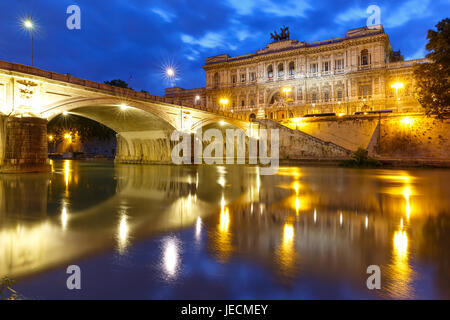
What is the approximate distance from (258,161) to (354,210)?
1346 inches

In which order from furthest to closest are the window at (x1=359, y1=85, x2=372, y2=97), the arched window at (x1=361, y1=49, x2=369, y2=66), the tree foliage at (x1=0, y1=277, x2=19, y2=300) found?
the arched window at (x1=361, y1=49, x2=369, y2=66)
the window at (x1=359, y1=85, x2=372, y2=97)
the tree foliage at (x1=0, y1=277, x2=19, y2=300)

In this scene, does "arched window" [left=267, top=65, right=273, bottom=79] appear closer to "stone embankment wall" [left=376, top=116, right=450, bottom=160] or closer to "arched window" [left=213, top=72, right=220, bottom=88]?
"arched window" [left=213, top=72, right=220, bottom=88]

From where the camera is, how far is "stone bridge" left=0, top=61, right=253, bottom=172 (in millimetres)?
17766

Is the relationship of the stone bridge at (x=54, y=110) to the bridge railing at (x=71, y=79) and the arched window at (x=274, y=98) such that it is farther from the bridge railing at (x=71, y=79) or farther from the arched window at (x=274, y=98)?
the arched window at (x=274, y=98)

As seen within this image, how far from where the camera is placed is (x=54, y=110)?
20266mm

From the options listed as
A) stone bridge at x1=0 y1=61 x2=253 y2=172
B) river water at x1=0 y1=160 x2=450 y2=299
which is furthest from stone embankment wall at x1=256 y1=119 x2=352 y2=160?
river water at x1=0 y1=160 x2=450 y2=299

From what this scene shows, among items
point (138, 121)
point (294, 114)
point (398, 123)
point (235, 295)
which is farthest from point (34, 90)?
point (294, 114)

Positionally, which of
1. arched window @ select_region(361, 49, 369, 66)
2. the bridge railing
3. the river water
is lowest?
the river water

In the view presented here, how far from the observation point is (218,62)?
230ft

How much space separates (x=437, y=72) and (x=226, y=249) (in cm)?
3183

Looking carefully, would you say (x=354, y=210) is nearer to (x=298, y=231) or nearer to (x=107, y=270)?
(x=298, y=231)

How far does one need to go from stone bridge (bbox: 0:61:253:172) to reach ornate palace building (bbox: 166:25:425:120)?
23.8 m

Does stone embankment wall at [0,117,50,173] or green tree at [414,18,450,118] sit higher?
green tree at [414,18,450,118]

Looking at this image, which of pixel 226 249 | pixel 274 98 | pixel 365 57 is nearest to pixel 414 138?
pixel 365 57
